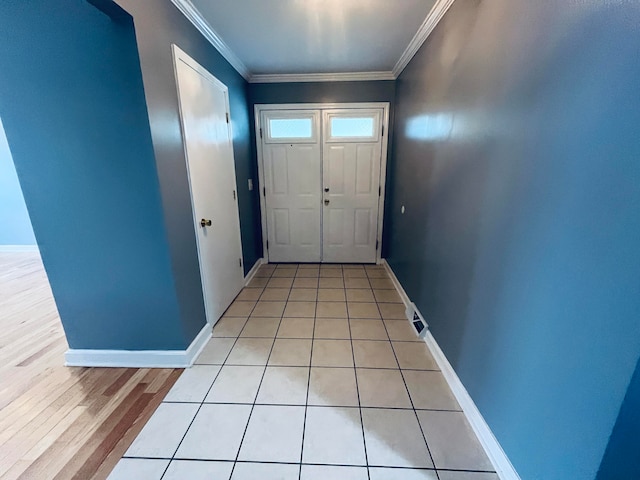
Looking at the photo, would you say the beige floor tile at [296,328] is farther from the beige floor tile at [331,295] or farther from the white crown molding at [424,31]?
the white crown molding at [424,31]

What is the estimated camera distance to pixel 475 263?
55.1 inches

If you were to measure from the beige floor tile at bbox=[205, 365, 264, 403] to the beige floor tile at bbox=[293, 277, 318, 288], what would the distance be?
1333 mm

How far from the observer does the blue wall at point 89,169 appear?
4.48 ft

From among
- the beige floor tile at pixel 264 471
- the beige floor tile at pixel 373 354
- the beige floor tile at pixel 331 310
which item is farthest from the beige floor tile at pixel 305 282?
the beige floor tile at pixel 264 471

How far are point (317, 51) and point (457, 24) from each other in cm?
131

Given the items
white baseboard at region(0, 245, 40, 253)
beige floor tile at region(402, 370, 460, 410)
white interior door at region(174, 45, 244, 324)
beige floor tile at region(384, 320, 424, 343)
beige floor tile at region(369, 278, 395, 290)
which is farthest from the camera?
white baseboard at region(0, 245, 40, 253)

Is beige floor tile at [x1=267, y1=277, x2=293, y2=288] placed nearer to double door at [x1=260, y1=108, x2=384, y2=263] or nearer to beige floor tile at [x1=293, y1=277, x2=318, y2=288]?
beige floor tile at [x1=293, y1=277, x2=318, y2=288]

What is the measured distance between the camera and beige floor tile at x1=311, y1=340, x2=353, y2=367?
184 centimetres

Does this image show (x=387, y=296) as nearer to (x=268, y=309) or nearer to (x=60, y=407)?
(x=268, y=309)

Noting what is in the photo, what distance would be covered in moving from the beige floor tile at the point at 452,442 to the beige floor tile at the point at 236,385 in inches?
37.5

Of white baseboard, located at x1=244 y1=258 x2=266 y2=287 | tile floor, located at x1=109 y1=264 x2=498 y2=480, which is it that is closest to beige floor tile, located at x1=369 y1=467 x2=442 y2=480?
tile floor, located at x1=109 y1=264 x2=498 y2=480

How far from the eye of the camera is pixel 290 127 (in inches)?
133

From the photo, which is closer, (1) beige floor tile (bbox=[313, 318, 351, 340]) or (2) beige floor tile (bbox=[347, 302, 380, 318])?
(1) beige floor tile (bbox=[313, 318, 351, 340])

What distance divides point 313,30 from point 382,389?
261cm
